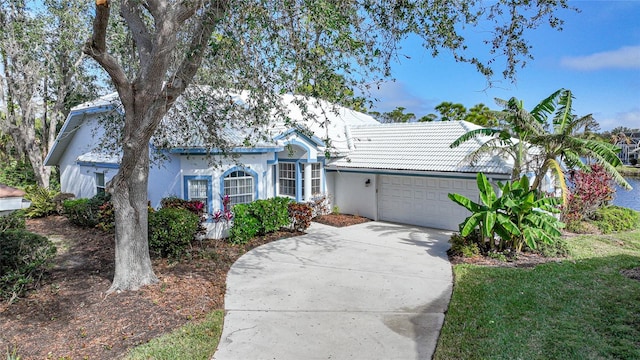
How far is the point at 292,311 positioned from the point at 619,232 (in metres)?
14.5

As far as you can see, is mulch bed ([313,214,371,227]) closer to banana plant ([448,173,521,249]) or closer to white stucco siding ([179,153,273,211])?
white stucco siding ([179,153,273,211])

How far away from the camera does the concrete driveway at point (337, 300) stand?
5.51 meters

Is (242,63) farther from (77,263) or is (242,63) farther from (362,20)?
(77,263)

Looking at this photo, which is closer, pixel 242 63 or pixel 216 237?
pixel 242 63

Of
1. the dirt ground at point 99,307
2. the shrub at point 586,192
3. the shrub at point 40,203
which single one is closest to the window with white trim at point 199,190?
the dirt ground at point 99,307

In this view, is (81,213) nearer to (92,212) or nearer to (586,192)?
(92,212)

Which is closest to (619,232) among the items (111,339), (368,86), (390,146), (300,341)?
(390,146)

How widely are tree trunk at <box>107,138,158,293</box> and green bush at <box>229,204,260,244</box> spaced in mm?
4207

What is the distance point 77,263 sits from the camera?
31.0 ft

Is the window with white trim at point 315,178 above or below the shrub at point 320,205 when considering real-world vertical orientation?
above

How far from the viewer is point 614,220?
49.3 ft

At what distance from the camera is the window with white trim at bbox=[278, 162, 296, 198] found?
1518 centimetres

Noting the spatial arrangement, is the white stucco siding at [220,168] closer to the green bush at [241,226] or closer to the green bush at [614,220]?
the green bush at [241,226]

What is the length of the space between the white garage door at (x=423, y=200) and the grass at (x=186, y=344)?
9.95 m
